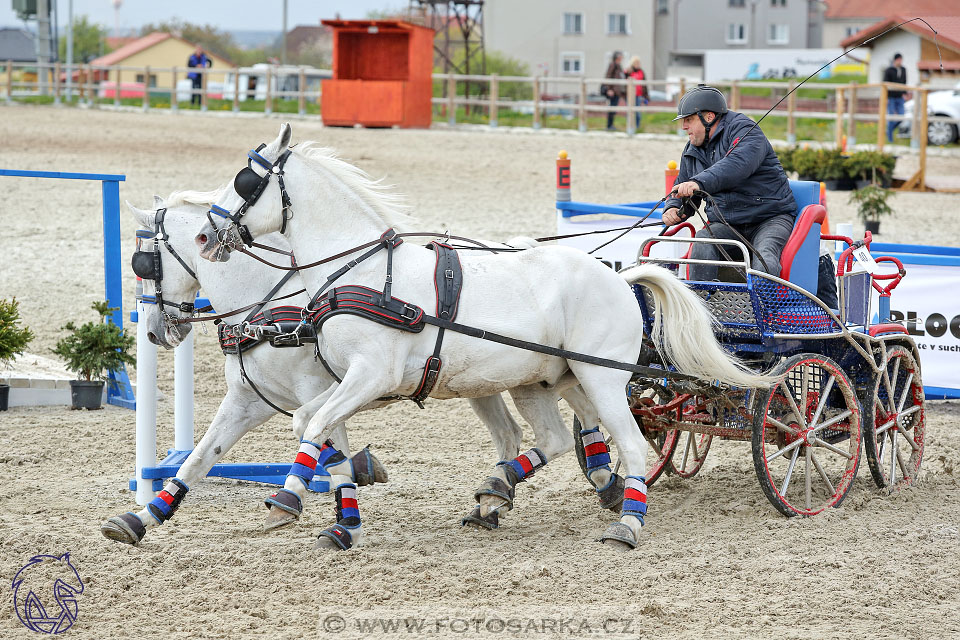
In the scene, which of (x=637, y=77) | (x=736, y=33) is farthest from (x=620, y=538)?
(x=736, y=33)

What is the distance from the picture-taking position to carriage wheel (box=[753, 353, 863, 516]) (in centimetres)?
535

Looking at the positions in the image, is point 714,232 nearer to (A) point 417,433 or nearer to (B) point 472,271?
(B) point 472,271

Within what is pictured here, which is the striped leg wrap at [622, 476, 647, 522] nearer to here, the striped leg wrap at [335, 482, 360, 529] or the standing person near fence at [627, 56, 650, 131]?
the striped leg wrap at [335, 482, 360, 529]

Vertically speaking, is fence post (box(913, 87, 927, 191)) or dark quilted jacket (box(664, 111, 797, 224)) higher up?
fence post (box(913, 87, 927, 191))

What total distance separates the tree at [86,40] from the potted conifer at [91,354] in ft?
241

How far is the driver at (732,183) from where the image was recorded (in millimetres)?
5527

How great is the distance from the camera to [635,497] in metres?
5.20

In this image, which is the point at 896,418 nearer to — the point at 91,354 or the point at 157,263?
the point at 157,263

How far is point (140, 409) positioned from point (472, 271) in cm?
190

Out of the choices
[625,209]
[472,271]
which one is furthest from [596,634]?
[625,209]

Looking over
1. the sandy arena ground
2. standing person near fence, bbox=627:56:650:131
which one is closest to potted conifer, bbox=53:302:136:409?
the sandy arena ground

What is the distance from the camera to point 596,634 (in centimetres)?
405

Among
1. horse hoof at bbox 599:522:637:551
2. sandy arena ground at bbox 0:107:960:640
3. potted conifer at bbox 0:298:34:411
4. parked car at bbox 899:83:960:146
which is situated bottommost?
sandy arena ground at bbox 0:107:960:640

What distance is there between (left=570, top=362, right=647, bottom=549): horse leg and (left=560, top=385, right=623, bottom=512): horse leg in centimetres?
30
